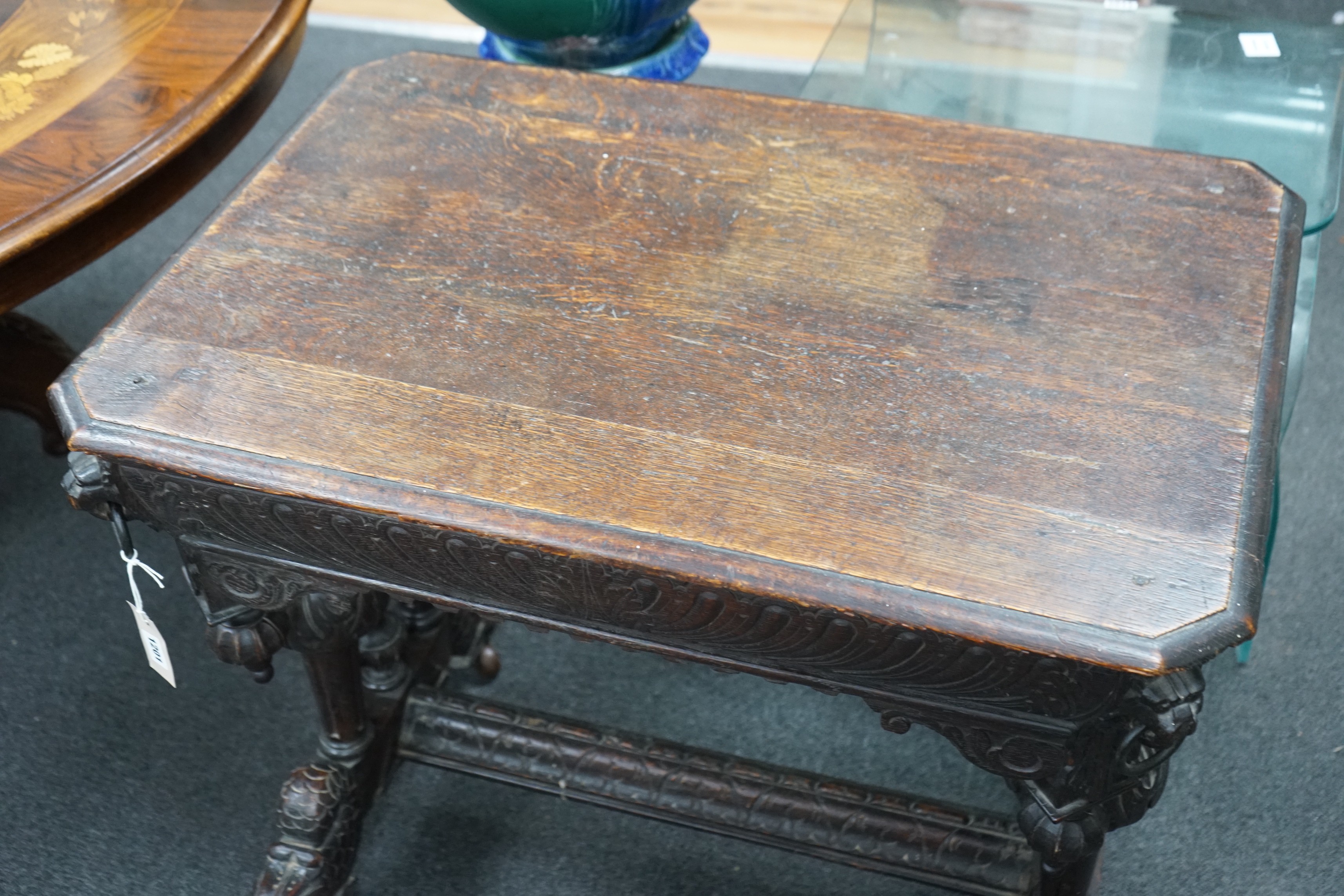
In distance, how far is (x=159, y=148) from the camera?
120 cm

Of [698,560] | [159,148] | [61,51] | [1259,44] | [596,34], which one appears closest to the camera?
[698,560]

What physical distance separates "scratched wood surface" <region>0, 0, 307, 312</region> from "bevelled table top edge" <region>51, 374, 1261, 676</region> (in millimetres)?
310

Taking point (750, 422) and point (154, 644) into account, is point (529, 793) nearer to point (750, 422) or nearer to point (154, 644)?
point (154, 644)

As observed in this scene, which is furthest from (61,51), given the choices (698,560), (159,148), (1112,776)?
(1112,776)

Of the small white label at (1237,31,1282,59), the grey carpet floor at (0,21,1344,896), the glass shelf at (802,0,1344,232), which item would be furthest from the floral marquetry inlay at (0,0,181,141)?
the small white label at (1237,31,1282,59)

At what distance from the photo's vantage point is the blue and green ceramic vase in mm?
1499

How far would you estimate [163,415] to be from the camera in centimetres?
91

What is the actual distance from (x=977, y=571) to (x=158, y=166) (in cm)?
89

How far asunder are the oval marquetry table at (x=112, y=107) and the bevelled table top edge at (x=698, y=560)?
30cm

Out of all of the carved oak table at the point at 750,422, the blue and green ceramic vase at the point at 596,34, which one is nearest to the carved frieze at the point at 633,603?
the carved oak table at the point at 750,422

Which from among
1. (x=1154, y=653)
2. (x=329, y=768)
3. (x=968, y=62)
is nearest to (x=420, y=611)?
(x=329, y=768)

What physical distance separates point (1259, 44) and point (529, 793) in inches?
55.0

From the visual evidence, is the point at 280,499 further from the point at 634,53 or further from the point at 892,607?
the point at 634,53

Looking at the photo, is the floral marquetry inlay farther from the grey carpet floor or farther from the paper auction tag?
the grey carpet floor
